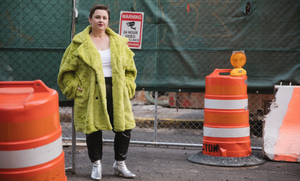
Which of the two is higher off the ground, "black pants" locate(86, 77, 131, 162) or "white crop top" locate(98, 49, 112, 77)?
"white crop top" locate(98, 49, 112, 77)

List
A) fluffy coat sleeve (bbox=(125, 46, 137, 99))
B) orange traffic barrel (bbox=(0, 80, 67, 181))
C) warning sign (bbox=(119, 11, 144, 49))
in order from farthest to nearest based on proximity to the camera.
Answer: warning sign (bbox=(119, 11, 144, 49)) → fluffy coat sleeve (bbox=(125, 46, 137, 99)) → orange traffic barrel (bbox=(0, 80, 67, 181))

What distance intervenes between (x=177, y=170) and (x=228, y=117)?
1.09m

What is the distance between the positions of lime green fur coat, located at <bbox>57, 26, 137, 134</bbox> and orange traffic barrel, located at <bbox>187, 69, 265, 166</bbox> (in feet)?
4.91

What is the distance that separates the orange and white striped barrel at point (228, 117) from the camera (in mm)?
4605

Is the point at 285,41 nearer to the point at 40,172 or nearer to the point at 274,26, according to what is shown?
the point at 274,26

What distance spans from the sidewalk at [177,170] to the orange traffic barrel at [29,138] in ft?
6.02

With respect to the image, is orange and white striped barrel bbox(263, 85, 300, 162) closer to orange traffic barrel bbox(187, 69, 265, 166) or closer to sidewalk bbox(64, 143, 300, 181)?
sidewalk bbox(64, 143, 300, 181)

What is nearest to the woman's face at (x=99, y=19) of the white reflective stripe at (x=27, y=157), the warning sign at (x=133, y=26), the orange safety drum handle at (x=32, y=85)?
the orange safety drum handle at (x=32, y=85)

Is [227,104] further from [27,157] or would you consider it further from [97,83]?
[27,157]

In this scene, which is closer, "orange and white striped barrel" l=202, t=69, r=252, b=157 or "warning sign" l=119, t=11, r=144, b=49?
"orange and white striped barrel" l=202, t=69, r=252, b=157

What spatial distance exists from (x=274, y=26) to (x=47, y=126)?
4.45 metres

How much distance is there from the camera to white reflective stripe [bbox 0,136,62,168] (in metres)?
2.05

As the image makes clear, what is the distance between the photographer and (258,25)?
5.38m

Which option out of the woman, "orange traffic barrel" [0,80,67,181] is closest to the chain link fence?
the woman
